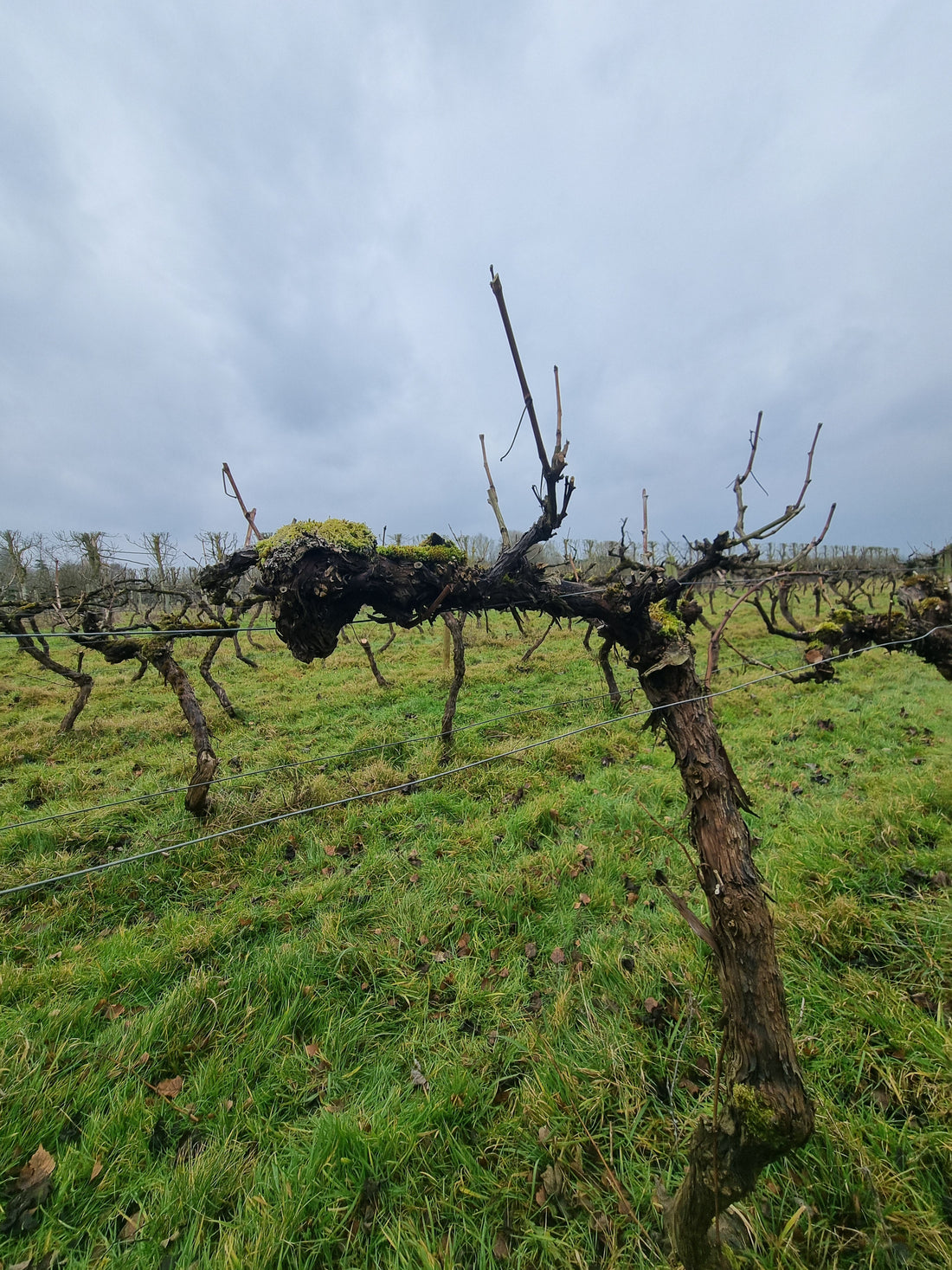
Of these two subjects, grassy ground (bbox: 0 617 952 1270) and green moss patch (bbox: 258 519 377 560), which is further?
green moss patch (bbox: 258 519 377 560)

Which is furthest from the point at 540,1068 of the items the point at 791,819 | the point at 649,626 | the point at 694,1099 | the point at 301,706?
the point at 301,706

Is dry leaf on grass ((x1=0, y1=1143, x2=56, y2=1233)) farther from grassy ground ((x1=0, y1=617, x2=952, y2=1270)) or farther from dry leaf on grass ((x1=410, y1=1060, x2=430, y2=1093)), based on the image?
dry leaf on grass ((x1=410, y1=1060, x2=430, y2=1093))

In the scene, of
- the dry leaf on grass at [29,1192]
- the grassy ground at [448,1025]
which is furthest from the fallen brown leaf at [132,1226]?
the dry leaf on grass at [29,1192]

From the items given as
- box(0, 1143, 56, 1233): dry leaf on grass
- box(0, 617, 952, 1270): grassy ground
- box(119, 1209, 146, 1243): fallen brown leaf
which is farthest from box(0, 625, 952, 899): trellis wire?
box(119, 1209, 146, 1243): fallen brown leaf

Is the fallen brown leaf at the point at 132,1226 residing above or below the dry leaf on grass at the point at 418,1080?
above

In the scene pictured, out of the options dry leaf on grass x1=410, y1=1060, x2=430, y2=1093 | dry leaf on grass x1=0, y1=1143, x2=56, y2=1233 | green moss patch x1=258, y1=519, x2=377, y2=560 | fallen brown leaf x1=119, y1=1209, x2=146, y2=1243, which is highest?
green moss patch x1=258, y1=519, x2=377, y2=560

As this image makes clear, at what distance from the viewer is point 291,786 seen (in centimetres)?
618

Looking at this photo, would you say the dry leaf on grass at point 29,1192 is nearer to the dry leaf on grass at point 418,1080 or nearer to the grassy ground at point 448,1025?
the grassy ground at point 448,1025

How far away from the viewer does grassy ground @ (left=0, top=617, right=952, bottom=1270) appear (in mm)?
1973

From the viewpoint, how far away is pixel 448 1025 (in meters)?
2.95

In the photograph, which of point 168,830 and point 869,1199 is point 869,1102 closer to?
point 869,1199

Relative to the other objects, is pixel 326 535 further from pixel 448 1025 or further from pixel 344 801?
pixel 448 1025

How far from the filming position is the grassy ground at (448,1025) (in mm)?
1973

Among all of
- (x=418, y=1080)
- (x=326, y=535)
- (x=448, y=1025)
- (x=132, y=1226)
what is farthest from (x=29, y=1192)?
(x=326, y=535)
